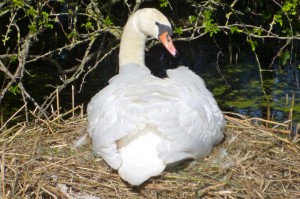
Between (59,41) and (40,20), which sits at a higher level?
(40,20)

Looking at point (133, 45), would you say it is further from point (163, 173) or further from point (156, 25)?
point (163, 173)

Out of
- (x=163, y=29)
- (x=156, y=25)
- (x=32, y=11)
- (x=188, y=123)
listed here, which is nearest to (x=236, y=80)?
(x=32, y=11)

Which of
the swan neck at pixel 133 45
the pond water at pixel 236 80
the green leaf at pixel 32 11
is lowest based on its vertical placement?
the pond water at pixel 236 80

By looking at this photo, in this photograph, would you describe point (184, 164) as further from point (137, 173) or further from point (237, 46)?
point (237, 46)

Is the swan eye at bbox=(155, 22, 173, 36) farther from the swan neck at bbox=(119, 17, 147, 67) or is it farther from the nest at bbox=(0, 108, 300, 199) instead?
the nest at bbox=(0, 108, 300, 199)

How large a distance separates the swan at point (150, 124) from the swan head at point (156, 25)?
0.40 ft

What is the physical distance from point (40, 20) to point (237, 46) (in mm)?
5502

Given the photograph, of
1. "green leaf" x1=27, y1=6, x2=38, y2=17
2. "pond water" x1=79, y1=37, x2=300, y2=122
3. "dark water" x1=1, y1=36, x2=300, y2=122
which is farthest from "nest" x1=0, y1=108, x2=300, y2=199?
"dark water" x1=1, y1=36, x2=300, y2=122

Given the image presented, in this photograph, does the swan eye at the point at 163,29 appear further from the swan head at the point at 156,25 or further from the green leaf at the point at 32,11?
the green leaf at the point at 32,11

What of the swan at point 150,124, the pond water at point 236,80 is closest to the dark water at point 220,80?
the pond water at point 236,80

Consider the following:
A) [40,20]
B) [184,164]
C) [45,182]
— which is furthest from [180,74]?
[40,20]

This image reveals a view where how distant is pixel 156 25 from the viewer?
7066 millimetres

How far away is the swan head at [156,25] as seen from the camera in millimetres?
6867

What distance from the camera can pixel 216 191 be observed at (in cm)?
589
